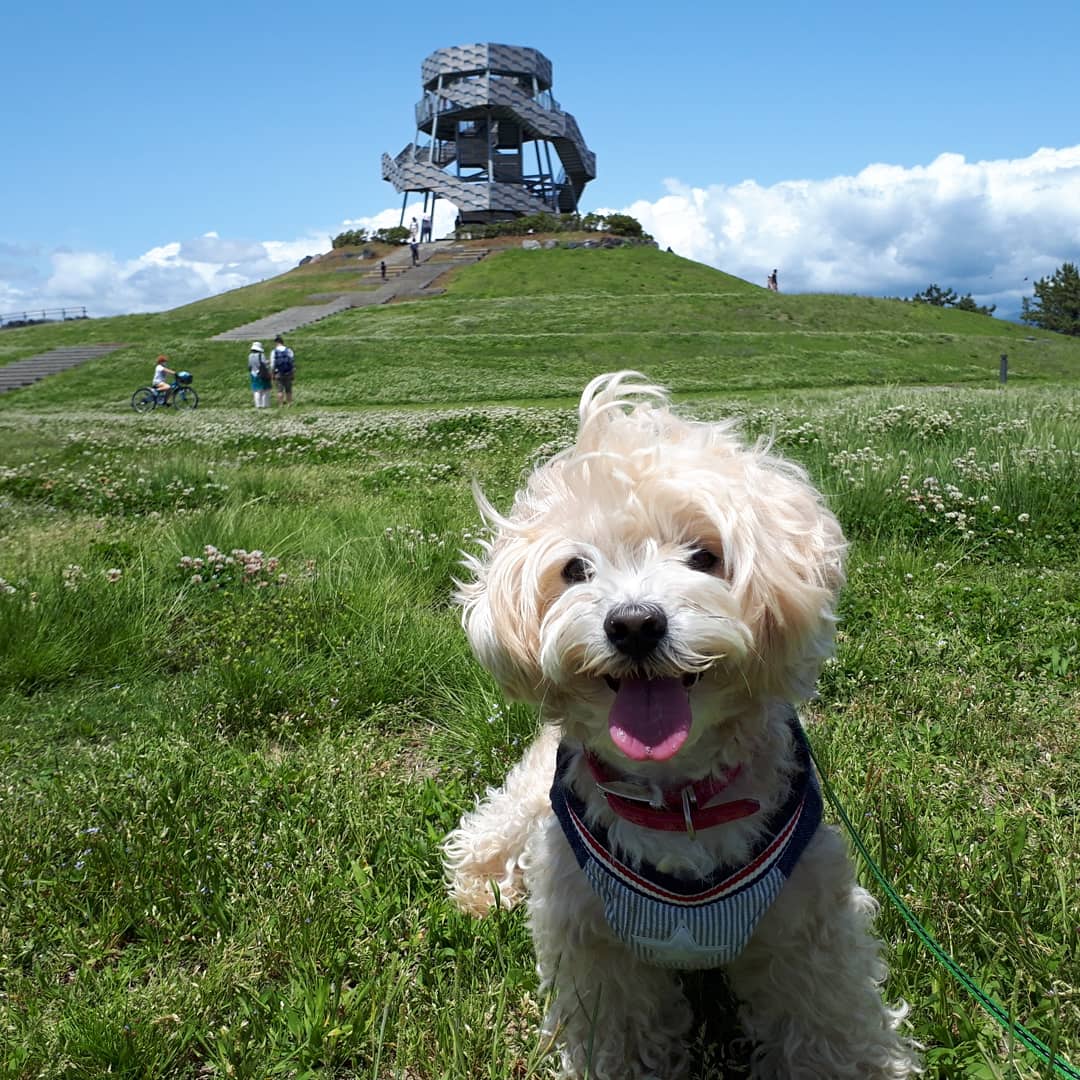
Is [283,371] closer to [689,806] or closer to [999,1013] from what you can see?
[689,806]

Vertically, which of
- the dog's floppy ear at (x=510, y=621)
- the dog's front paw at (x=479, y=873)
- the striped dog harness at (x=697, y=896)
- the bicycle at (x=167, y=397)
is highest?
A: the dog's floppy ear at (x=510, y=621)

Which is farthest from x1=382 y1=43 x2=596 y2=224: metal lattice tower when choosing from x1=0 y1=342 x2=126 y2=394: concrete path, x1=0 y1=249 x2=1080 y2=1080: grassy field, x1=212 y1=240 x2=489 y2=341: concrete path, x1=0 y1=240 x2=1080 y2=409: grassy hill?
x1=0 y1=249 x2=1080 y2=1080: grassy field

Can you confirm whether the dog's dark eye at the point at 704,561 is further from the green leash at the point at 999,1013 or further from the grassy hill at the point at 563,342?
the grassy hill at the point at 563,342

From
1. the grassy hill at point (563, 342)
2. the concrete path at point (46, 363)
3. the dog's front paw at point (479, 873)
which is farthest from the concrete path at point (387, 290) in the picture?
the dog's front paw at point (479, 873)

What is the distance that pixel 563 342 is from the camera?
39875 mm

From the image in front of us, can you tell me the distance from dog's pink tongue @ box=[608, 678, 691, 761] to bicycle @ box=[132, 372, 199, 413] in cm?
3059

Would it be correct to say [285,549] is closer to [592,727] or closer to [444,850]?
[444,850]

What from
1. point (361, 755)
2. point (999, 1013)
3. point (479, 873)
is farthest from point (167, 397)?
point (999, 1013)

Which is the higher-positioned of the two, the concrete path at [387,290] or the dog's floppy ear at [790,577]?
the concrete path at [387,290]

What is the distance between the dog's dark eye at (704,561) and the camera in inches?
93.7

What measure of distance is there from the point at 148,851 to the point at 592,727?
6.29 ft

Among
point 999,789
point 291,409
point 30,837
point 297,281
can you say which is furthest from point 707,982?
point 297,281

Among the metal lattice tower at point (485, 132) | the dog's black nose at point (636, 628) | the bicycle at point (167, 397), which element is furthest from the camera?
the metal lattice tower at point (485, 132)

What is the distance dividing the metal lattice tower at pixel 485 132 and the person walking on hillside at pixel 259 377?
6882 cm
